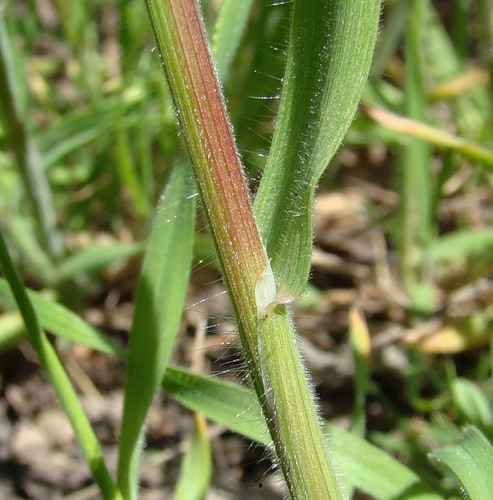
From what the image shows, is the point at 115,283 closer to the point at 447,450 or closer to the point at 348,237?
the point at 348,237

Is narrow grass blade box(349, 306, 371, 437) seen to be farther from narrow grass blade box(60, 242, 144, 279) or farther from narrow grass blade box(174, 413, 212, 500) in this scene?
narrow grass blade box(60, 242, 144, 279)

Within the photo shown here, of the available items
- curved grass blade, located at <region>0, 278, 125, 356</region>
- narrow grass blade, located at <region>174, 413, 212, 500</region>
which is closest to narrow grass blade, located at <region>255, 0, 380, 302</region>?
curved grass blade, located at <region>0, 278, 125, 356</region>

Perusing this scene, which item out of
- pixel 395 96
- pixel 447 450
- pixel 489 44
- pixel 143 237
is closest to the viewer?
pixel 447 450

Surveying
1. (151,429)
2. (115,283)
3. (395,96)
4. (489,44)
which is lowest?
(151,429)

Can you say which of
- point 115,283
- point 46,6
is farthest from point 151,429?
point 46,6

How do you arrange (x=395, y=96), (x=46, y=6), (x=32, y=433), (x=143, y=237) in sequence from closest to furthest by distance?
(x=32, y=433) < (x=143, y=237) < (x=395, y=96) < (x=46, y=6)

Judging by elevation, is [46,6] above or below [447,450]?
above
